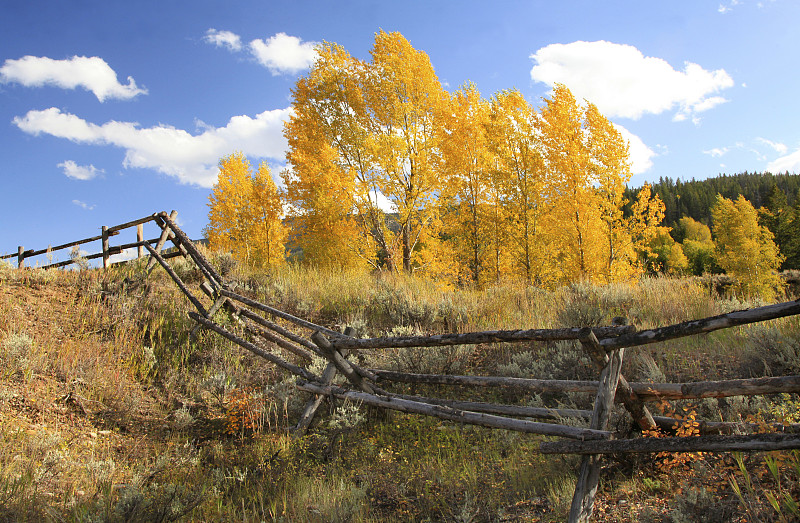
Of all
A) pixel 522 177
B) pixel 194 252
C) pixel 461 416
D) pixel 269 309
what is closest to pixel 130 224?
pixel 194 252

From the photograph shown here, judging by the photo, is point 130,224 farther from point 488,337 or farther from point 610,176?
point 610,176

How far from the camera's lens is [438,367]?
645 centimetres

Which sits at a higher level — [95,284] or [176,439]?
[95,284]

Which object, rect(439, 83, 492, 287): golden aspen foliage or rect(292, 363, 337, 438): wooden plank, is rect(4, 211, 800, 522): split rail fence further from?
rect(439, 83, 492, 287): golden aspen foliage

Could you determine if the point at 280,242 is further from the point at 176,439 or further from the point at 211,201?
the point at 176,439

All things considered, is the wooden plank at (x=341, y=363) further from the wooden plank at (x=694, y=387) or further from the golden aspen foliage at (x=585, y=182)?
the golden aspen foliage at (x=585, y=182)

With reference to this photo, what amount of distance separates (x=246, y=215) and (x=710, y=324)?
68.9 feet

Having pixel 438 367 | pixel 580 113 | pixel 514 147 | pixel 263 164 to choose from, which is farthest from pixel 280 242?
pixel 438 367

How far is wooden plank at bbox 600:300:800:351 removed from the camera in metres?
2.40

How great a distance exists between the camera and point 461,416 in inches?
166

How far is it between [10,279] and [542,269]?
52.4ft

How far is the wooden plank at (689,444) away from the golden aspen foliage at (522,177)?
43.3 ft

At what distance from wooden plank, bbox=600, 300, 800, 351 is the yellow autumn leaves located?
36.9 feet

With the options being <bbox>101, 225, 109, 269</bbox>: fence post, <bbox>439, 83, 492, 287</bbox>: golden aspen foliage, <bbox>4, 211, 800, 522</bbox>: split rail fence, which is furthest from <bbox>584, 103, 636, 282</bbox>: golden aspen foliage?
<bbox>101, 225, 109, 269</bbox>: fence post
